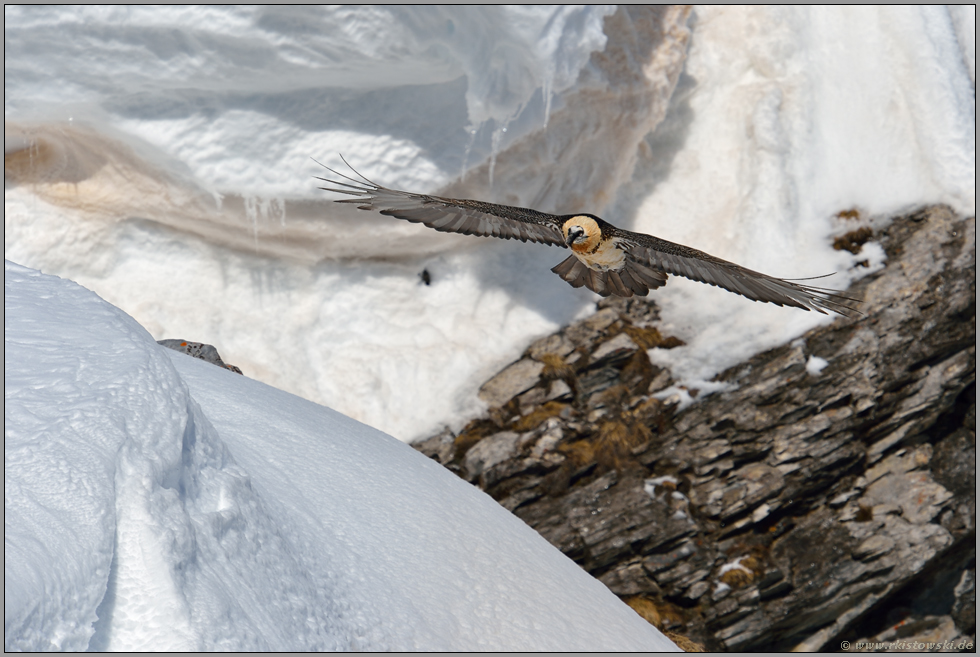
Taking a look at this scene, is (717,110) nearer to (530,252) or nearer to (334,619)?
(530,252)

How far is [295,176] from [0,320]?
5382mm

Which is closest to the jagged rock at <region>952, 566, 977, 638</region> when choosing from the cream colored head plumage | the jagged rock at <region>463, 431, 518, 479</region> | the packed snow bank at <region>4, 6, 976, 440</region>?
the packed snow bank at <region>4, 6, 976, 440</region>

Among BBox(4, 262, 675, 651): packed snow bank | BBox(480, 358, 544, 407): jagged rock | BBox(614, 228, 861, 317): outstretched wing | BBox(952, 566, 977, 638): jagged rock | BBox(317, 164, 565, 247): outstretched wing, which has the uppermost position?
BBox(480, 358, 544, 407): jagged rock

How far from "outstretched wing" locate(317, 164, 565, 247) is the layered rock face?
3.23m

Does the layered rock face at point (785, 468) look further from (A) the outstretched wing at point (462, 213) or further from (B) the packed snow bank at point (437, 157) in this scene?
(A) the outstretched wing at point (462, 213)

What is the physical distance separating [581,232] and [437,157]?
402cm

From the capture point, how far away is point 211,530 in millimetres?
3348

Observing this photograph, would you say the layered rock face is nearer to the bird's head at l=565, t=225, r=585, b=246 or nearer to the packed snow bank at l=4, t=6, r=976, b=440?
the packed snow bank at l=4, t=6, r=976, b=440

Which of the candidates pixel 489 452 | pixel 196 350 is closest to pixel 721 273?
pixel 489 452

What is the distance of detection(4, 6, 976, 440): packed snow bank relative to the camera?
8.18 meters

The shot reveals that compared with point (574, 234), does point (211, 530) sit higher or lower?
lower

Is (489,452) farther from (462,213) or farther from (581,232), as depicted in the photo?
(581,232)

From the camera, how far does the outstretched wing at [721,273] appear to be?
4840 mm

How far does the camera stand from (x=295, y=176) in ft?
29.3
